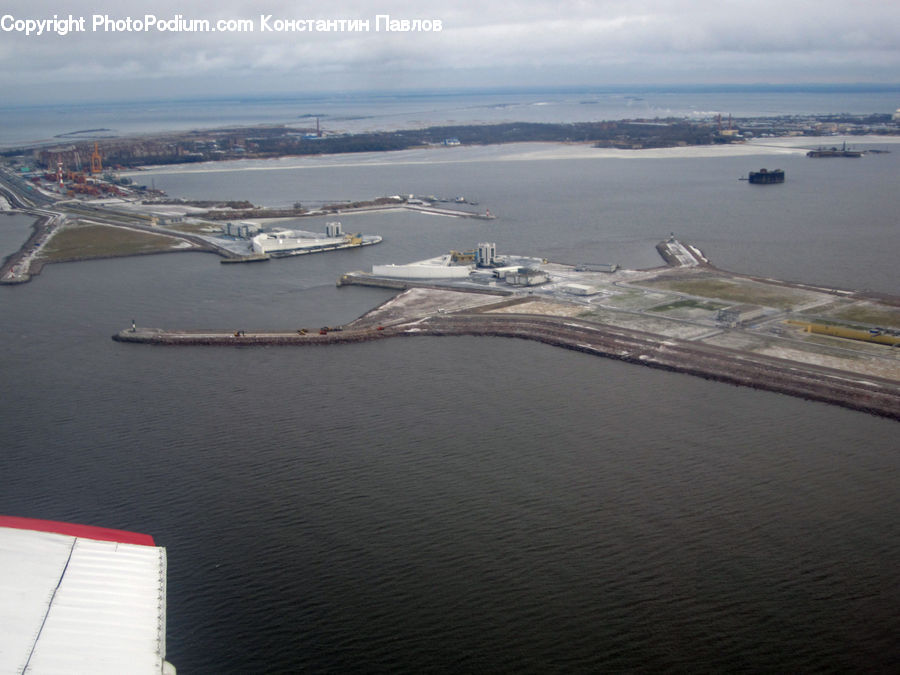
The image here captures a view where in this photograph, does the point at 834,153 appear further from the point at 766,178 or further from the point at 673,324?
the point at 673,324

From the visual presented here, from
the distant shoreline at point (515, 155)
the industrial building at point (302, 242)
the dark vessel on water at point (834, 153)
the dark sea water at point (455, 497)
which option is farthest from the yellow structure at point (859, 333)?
the distant shoreline at point (515, 155)

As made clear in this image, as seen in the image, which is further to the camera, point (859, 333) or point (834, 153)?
point (834, 153)

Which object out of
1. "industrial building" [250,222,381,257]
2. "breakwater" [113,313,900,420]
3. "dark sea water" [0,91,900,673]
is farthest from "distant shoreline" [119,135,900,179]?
"dark sea water" [0,91,900,673]

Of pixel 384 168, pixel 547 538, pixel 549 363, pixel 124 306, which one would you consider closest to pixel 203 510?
pixel 547 538

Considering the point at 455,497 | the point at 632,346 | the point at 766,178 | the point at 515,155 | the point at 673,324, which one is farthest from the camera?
the point at 515,155

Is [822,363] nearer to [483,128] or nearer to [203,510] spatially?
[203,510]

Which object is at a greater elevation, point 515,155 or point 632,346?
point 515,155

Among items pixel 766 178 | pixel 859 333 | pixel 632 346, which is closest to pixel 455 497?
pixel 632 346
